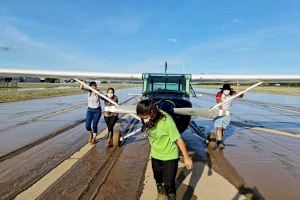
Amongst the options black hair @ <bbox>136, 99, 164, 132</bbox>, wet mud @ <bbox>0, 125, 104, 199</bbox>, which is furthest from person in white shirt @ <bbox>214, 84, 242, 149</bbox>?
black hair @ <bbox>136, 99, 164, 132</bbox>

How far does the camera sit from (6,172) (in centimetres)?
718

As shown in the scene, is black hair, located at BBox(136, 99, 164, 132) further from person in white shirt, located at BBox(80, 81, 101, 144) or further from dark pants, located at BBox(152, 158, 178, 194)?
person in white shirt, located at BBox(80, 81, 101, 144)

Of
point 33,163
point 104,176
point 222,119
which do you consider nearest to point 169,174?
point 104,176

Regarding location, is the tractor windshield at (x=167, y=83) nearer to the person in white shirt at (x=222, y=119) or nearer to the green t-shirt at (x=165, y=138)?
the person in white shirt at (x=222, y=119)

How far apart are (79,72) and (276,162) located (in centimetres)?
648

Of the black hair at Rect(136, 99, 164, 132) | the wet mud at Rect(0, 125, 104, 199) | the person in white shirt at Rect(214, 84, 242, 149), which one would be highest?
the black hair at Rect(136, 99, 164, 132)

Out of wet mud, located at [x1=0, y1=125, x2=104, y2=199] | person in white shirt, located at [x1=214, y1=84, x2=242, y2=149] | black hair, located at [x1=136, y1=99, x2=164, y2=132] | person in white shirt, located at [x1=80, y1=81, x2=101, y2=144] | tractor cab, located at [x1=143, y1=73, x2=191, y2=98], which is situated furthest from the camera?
tractor cab, located at [x1=143, y1=73, x2=191, y2=98]

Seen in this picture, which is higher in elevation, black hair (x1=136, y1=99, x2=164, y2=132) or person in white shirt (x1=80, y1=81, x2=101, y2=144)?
black hair (x1=136, y1=99, x2=164, y2=132)

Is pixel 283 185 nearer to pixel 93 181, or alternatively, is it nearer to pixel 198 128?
pixel 93 181

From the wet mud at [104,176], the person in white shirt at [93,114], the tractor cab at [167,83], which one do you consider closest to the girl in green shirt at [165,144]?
the wet mud at [104,176]

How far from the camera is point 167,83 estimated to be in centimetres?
1104

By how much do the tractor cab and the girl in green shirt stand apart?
5970 millimetres

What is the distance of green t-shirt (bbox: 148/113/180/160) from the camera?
4609 mm

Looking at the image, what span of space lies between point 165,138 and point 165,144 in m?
0.08
